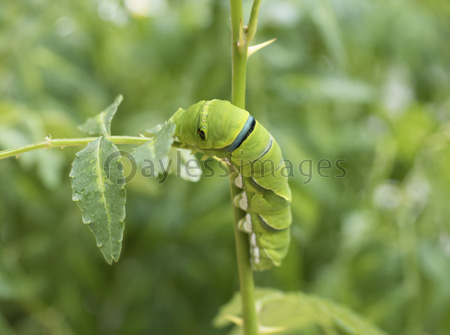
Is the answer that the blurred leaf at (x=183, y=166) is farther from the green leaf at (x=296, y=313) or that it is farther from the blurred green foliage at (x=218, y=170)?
the blurred green foliage at (x=218, y=170)

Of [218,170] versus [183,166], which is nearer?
Answer: [183,166]

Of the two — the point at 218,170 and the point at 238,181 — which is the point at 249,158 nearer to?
the point at 238,181

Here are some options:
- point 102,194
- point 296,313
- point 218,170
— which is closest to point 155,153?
point 102,194

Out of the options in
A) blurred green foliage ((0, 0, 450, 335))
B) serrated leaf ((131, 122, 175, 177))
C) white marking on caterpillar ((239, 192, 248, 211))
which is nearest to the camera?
serrated leaf ((131, 122, 175, 177))

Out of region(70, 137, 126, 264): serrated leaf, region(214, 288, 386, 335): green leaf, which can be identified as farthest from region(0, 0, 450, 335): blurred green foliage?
region(70, 137, 126, 264): serrated leaf

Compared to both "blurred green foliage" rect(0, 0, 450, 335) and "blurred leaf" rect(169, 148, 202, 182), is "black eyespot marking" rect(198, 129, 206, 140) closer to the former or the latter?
"blurred leaf" rect(169, 148, 202, 182)

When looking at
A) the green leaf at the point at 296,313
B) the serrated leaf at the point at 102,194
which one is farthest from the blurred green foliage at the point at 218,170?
the serrated leaf at the point at 102,194
